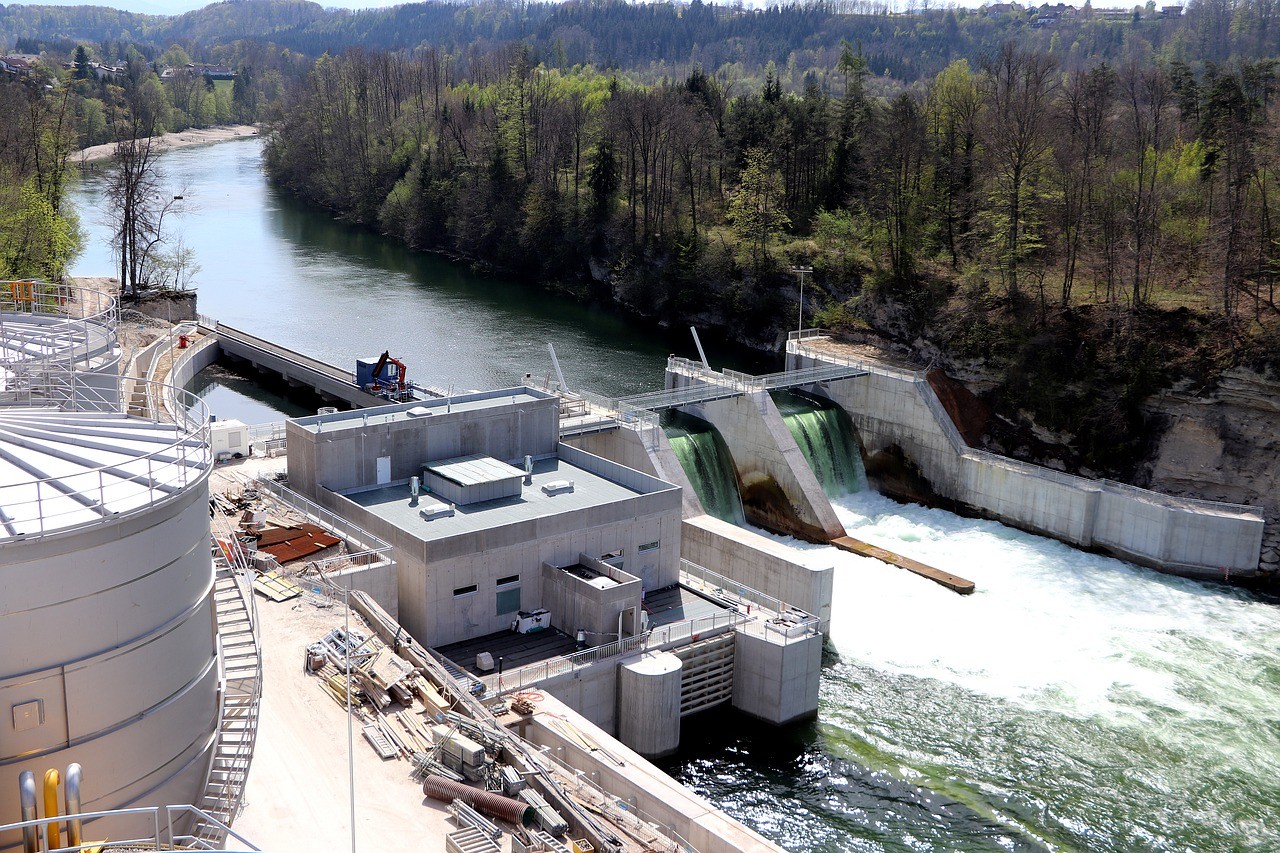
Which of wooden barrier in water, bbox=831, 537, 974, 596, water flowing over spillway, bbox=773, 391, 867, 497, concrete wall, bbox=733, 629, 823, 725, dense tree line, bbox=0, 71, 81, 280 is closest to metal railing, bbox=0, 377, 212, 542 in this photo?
concrete wall, bbox=733, 629, 823, 725

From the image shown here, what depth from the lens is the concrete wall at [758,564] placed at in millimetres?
35938

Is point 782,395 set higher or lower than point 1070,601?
higher

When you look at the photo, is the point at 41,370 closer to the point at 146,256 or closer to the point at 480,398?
the point at 480,398

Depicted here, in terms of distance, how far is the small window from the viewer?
32188mm

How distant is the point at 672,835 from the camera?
2431 cm

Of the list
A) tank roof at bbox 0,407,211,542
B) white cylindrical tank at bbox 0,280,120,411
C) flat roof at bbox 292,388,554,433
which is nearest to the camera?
tank roof at bbox 0,407,211,542

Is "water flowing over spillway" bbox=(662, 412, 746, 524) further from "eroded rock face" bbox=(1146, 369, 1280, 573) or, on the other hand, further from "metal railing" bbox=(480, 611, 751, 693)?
"eroded rock face" bbox=(1146, 369, 1280, 573)

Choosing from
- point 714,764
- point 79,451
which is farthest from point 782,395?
point 79,451

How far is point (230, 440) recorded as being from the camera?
40188mm

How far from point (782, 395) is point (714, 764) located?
81.4 feet

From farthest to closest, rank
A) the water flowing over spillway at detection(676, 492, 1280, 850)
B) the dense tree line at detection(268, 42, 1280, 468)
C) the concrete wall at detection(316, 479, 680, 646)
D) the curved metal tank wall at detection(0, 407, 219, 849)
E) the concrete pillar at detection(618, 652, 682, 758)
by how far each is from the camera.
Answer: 1. the dense tree line at detection(268, 42, 1280, 468)
2. the concrete wall at detection(316, 479, 680, 646)
3. the concrete pillar at detection(618, 652, 682, 758)
4. the water flowing over spillway at detection(676, 492, 1280, 850)
5. the curved metal tank wall at detection(0, 407, 219, 849)

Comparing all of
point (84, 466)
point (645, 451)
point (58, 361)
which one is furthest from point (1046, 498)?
point (84, 466)

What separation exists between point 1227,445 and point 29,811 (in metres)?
43.9

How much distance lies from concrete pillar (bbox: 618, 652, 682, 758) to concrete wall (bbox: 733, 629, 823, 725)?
2.69m
